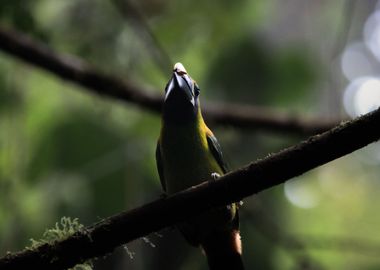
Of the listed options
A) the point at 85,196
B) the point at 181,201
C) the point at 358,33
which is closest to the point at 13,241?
the point at 85,196

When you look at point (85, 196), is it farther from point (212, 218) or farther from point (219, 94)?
point (212, 218)

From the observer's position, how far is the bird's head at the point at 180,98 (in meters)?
2.53

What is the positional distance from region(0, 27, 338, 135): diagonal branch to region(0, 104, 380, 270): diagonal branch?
A: 2.47 m

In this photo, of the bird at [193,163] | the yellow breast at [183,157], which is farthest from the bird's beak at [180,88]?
the yellow breast at [183,157]

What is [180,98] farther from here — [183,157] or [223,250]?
[223,250]

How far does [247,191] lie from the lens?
1.93 m

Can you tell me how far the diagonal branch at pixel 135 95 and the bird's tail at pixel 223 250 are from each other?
1.71 m

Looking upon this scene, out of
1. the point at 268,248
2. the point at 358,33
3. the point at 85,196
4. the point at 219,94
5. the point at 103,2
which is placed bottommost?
the point at 268,248

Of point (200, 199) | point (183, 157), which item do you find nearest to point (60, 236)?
point (200, 199)

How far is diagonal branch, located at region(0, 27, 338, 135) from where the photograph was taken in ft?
14.2

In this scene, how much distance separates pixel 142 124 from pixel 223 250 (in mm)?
2104

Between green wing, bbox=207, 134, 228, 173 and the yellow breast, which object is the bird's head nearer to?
the yellow breast

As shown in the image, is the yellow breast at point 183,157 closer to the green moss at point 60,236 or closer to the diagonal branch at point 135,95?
the green moss at point 60,236

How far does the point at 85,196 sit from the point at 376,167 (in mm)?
4051
